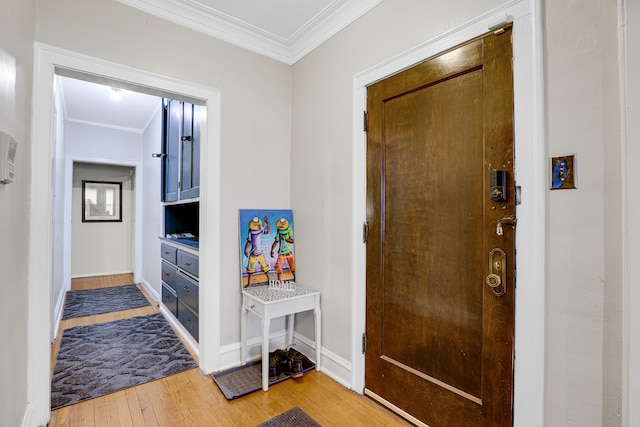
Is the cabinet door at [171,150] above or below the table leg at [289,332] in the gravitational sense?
above

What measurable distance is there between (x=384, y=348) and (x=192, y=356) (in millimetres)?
1666

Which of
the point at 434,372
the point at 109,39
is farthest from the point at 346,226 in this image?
the point at 109,39

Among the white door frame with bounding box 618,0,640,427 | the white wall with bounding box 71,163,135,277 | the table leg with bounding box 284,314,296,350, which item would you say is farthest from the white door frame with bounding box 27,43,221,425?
the white wall with bounding box 71,163,135,277

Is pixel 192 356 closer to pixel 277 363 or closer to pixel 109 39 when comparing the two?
pixel 277 363

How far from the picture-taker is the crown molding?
6.72 feet

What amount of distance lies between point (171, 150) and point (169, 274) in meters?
1.44

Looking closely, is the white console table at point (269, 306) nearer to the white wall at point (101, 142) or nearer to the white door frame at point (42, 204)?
the white door frame at point (42, 204)

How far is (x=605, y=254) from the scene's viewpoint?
3.49ft

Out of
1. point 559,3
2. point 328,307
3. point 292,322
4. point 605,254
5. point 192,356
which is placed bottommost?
point 192,356

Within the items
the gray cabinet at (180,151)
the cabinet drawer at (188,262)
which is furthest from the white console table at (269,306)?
the gray cabinet at (180,151)

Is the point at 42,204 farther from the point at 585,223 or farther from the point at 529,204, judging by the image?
the point at 585,223

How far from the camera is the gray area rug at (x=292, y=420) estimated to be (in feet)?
5.60

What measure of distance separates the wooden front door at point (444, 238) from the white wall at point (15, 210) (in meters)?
1.73

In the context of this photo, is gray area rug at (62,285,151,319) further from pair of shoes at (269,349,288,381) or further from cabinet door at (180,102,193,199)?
pair of shoes at (269,349,288,381)
